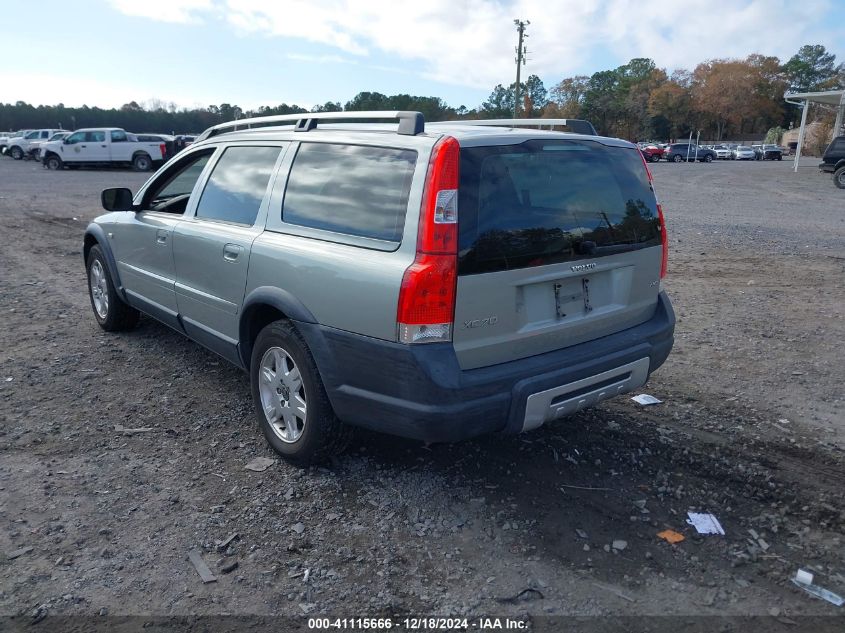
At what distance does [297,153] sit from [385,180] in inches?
32.5

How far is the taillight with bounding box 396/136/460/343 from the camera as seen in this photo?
2857mm

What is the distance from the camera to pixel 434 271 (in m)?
2.86

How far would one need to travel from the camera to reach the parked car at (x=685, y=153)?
5328cm

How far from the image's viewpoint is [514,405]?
10.1 feet

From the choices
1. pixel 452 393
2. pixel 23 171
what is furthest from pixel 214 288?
pixel 23 171

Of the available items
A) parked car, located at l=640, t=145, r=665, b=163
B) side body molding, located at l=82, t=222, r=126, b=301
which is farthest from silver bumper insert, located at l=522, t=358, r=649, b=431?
parked car, located at l=640, t=145, r=665, b=163

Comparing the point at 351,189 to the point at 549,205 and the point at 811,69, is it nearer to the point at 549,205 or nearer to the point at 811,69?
the point at 549,205

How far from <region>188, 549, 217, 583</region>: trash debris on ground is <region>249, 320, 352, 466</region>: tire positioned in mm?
779

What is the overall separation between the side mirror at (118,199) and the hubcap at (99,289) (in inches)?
37.2

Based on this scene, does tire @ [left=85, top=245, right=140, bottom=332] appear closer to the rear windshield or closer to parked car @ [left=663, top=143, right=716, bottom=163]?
the rear windshield

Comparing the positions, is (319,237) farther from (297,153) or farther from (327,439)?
(327,439)

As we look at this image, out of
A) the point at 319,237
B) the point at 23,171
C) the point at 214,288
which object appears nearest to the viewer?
the point at 319,237

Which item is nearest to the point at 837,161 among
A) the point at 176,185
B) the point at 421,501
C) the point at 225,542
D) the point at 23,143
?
the point at 176,185

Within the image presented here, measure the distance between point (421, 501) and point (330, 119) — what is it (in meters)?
2.17
